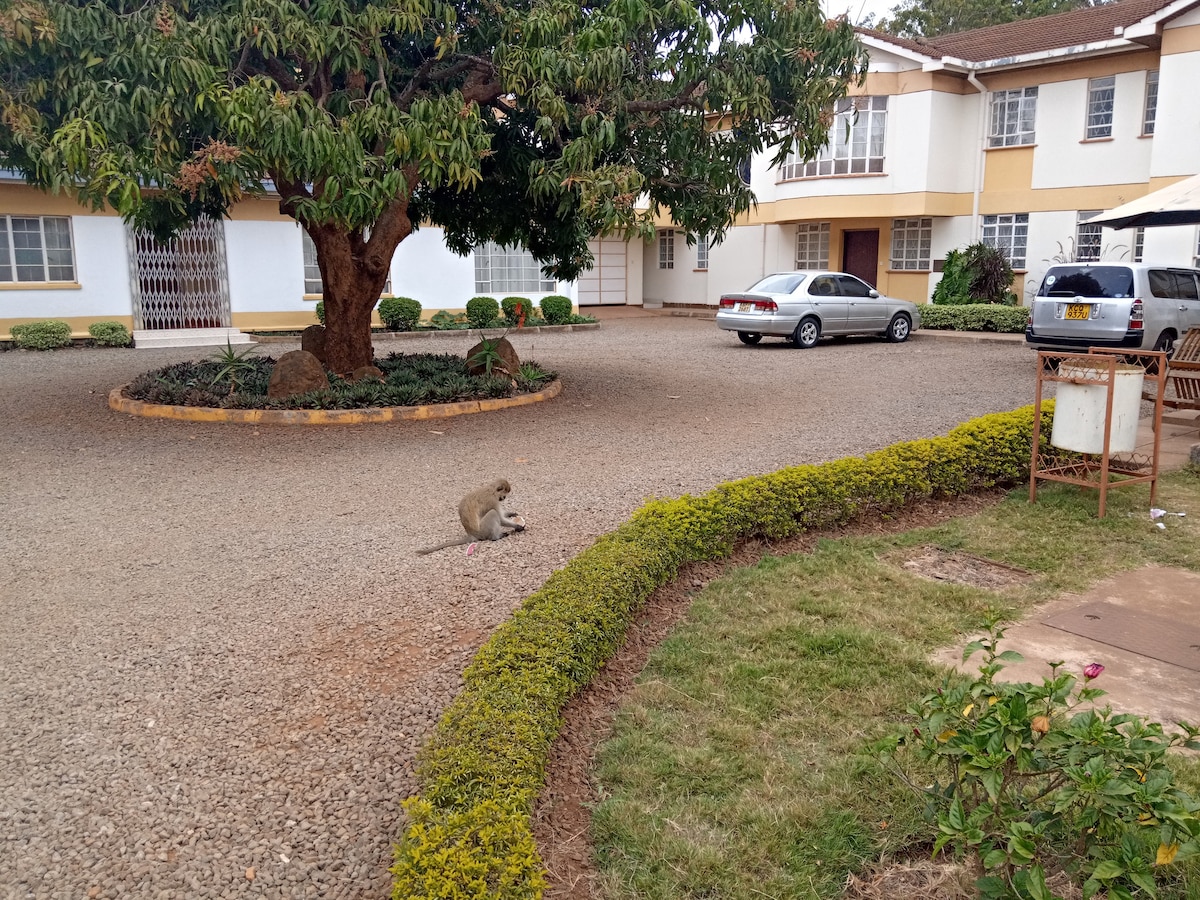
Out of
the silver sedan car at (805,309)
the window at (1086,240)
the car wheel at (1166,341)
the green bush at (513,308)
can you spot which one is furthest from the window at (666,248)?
the car wheel at (1166,341)

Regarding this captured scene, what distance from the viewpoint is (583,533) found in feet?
20.5

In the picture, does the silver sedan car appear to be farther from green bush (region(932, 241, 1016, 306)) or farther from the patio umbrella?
the patio umbrella

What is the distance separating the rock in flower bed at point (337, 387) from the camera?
10.7 m

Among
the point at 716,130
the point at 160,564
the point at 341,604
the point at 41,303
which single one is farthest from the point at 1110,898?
the point at 41,303

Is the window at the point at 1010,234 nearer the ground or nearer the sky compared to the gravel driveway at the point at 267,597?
nearer the sky

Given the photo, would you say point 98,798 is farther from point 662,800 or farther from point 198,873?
point 662,800

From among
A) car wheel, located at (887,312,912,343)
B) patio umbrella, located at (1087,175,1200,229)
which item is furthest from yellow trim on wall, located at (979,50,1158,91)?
patio umbrella, located at (1087,175,1200,229)

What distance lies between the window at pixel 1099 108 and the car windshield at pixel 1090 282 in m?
8.00

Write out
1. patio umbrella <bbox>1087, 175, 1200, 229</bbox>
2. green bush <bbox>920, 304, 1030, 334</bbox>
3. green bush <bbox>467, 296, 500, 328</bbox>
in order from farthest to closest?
green bush <bbox>467, 296, 500, 328</bbox>, green bush <bbox>920, 304, 1030, 334</bbox>, patio umbrella <bbox>1087, 175, 1200, 229</bbox>

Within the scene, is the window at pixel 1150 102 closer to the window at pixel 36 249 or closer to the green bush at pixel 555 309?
the green bush at pixel 555 309

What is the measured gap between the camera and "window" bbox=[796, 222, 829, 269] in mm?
26312

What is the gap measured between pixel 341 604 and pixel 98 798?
1.84 m

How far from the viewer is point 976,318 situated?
21.2m

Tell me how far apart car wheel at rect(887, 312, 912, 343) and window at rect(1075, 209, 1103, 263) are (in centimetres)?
453
